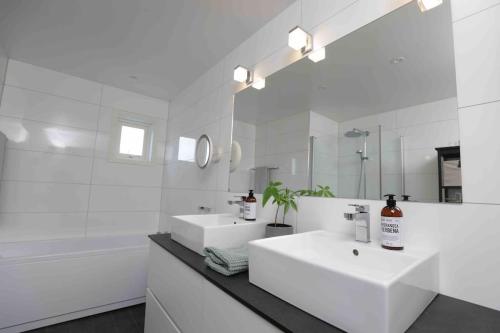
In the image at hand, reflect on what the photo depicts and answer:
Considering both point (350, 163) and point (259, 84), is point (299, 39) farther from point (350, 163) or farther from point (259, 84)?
point (350, 163)

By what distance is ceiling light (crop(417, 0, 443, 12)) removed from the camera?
861mm

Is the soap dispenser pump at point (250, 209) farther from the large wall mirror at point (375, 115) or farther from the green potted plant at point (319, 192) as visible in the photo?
the green potted plant at point (319, 192)

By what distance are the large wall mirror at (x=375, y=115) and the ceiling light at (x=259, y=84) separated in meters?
0.05

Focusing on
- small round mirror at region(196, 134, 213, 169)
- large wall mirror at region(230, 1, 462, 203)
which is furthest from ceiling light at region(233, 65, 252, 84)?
small round mirror at region(196, 134, 213, 169)

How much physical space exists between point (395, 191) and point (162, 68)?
7.48 ft

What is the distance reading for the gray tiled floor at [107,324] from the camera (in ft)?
6.18

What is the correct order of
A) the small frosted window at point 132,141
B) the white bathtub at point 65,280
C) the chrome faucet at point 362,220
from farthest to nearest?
the small frosted window at point 132,141, the white bathtub at point 65,280, the chrome faucet at point 362,220

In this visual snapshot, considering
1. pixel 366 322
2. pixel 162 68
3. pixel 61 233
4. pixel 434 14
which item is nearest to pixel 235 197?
pixel 366 322

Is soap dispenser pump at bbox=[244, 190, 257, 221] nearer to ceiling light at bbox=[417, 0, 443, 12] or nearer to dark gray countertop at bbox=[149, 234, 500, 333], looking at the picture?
dark gray countertop at bbox=[149, 234, 500, 333]

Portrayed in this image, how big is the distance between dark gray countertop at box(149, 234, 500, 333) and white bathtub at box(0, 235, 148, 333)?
6.22ft

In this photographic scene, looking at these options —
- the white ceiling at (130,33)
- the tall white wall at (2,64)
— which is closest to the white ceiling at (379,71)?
the white ceiling at (130,33)

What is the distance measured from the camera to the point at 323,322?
1.90 feet

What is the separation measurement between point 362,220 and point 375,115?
49 centimetres

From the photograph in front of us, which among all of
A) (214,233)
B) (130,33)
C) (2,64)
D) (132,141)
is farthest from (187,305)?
(2,64)
